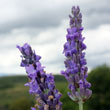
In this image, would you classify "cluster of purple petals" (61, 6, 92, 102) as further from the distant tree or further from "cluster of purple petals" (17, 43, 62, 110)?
the distant tree

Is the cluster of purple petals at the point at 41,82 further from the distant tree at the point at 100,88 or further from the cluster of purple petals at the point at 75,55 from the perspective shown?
the distant tree at the point at 100,88

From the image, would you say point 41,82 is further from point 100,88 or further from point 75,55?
point 100,88

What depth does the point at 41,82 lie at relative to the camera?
3312mm

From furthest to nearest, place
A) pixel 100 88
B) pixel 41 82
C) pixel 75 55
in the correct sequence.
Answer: pixel 100 88
pixel 75 55
pixel 41 82

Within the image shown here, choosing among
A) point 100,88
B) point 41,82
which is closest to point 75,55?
point 41,82

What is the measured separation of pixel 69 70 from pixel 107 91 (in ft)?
187

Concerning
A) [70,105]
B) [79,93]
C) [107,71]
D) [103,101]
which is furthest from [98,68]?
[79,93]

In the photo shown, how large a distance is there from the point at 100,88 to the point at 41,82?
56409 millimetres

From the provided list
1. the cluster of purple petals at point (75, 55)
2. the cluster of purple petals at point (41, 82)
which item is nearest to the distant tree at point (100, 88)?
the cluster of purple petals at point (75, 55)

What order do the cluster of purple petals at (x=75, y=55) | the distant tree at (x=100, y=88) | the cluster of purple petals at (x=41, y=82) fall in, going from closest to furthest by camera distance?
the cluster of purple petals at (x=41, y=82), the cluster of purple petals at (x=75, y=55), the distant tree at (x=100, y=88)

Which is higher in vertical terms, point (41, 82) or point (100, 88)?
point (100, 88)

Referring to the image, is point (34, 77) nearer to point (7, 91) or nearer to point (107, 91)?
point (107, 91)

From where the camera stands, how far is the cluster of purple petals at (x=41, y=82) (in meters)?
3.30

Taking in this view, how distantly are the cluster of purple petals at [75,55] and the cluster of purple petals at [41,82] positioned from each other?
0.50 m
